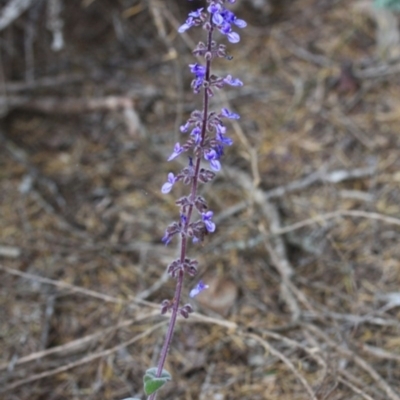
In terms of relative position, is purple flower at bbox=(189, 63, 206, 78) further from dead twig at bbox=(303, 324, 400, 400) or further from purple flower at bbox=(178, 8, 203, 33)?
dead twig at bbox=(303, 324, 400, 400)

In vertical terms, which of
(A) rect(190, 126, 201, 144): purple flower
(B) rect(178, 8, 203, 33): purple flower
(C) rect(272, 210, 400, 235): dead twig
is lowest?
(C) rect(272, 210, 400, 235): dead twig

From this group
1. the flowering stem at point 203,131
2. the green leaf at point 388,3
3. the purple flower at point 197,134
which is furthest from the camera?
the green leaf at point 388,3

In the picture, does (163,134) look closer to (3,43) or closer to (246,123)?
(246,123)

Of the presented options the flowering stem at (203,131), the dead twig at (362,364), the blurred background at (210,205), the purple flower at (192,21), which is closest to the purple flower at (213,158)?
the flowering stem at (203,131)

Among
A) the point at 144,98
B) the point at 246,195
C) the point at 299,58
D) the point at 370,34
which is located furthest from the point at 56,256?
the point at 370,34

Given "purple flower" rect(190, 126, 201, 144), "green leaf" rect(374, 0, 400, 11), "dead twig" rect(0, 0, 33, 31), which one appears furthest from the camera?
"dead twig" rect(0, 0, 33, 31)

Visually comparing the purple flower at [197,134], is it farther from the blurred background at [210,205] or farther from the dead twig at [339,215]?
the dead twig at [339,215]

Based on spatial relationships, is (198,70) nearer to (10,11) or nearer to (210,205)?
(210,205)

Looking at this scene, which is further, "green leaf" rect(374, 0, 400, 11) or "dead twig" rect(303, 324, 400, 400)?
A: "green leaf" rect(374, 0, 400, 11)

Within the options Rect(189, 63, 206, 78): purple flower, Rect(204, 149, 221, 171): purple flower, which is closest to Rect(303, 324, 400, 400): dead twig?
Rect(204, 149, 221, 171): purple flower
